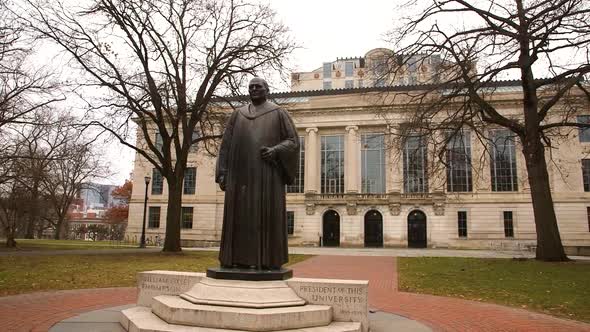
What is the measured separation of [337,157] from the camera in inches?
1837

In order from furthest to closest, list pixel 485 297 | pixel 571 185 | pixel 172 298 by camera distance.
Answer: pixel 571 185
pixel 485 297
pixel 172 298

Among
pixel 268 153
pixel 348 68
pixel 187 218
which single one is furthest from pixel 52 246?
pixel 348 68

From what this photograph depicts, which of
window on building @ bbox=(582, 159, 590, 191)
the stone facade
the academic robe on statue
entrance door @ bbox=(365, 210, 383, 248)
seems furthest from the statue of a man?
window on building @ bbox=(582, 159, 590, 191)

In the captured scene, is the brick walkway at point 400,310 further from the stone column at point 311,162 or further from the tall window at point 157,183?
the tall window at point 157,183

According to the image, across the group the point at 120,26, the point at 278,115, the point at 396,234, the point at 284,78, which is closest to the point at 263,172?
the point at 278,115

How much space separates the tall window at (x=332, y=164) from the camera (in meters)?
46.3

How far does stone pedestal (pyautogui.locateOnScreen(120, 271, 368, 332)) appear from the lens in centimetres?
504

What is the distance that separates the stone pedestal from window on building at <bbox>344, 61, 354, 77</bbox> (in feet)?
A: 208

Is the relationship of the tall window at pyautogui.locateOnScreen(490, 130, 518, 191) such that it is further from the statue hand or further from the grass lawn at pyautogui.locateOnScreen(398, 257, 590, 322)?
the statue hand

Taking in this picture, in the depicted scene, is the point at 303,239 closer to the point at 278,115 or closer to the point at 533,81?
the point at 533,81

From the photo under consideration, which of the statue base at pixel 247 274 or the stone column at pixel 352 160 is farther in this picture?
the stone column at pixel 352 160

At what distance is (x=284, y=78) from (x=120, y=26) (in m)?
8.06

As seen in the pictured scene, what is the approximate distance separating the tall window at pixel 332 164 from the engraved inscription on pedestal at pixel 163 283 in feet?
131

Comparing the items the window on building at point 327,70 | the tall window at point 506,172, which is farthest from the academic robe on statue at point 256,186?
the window on building at point 327,70
